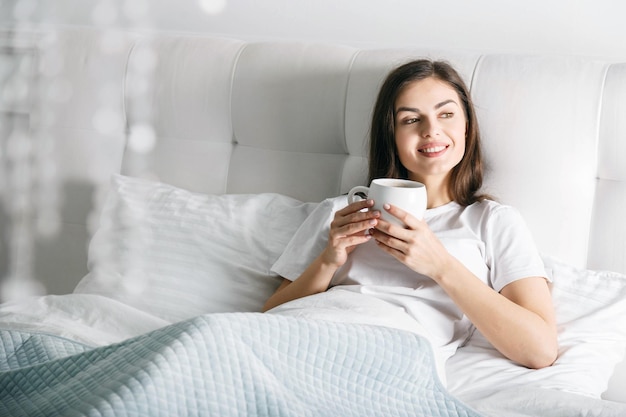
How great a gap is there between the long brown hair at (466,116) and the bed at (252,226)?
36 mm

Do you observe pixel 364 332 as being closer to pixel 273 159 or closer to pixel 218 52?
pixel 273 159

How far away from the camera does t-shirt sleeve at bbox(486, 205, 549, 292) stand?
124 centimetres

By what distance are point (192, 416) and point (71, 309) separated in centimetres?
65

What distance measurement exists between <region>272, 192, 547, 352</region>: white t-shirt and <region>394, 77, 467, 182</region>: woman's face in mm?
102

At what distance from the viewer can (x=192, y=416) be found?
0.82m

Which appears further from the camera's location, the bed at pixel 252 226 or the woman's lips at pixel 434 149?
the woman's lips at pixel 434 149

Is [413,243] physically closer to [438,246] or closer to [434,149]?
[438,246]

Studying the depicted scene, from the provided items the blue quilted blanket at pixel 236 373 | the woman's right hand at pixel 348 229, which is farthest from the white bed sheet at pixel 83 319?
the woman's right hand at pixel 348 229

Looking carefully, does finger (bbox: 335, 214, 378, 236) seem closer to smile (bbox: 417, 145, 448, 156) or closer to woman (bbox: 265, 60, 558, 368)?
woman (bbox: 265, 60, 558, 368)

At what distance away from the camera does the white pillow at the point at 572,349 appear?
115 centimetres

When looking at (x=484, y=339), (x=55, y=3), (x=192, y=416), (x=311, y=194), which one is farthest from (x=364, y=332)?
(x=55, y=3)

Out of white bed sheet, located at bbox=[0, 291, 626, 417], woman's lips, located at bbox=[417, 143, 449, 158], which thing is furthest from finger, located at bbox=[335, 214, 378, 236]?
woman's lips, located at bbox=[417, 143, 449, 158]

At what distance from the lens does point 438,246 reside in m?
1.17

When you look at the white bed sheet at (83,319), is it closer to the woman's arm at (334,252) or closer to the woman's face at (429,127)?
the woman's arm at (334,252)
